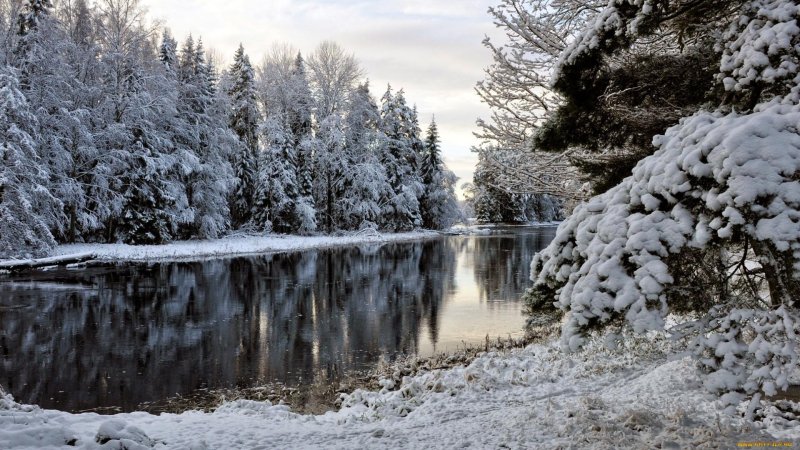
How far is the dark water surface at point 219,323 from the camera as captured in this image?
9070 millimetres

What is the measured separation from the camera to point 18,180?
22.7 meters

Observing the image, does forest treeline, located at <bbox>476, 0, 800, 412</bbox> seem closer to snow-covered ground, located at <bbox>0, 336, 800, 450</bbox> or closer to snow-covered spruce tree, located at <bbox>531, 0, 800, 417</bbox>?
snow-covered spruce tree, located at <bbox>531, 0, 800, 417</bbox>

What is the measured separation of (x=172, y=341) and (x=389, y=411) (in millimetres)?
6975

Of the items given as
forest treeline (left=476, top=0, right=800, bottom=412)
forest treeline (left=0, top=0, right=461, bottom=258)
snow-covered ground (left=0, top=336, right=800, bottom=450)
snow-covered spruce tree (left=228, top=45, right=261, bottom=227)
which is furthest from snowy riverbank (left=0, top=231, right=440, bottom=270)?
forest treeline (left=476, top=0, right=800, bottom=412)

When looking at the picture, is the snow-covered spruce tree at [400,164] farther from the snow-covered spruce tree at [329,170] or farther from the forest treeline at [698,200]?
the forest treeline at [698,200]

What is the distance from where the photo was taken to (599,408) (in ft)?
17.7

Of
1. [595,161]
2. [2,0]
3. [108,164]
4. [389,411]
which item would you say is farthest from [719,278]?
[2,0]

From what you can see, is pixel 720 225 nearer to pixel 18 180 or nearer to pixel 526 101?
pixel 526 101

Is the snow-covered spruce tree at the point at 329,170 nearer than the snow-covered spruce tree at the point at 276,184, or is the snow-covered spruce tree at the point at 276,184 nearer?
the snow-covered spruce tree at the point at 276,184

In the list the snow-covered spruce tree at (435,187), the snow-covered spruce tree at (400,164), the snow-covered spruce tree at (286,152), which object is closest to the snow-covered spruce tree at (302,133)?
the snow-covered spruce tree at (286,152)

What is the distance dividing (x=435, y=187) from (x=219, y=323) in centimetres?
4195

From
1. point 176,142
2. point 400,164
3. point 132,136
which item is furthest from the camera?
point 400,164

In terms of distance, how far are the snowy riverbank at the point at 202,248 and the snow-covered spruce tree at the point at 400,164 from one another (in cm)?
499

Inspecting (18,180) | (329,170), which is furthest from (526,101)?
(329,170)
